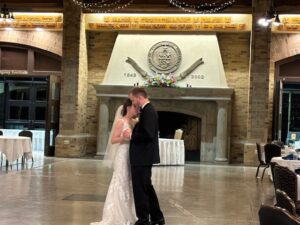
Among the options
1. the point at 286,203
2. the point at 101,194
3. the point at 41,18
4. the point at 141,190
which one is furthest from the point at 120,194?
the point at 41,18

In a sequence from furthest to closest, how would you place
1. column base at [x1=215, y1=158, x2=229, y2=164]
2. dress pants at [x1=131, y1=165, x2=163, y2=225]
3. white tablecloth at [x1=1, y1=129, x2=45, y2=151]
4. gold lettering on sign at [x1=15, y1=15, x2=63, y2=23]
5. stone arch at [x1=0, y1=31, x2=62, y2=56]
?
white tablecloth at [x1=1, y1=129, x2=45, y2=151] → stone arch at [x1=0, y1=31, x2=62, y2=56] → gold lettering on sign at [x1=15, y1=15, x2=63, y2=23] → column base at [x1=215, y1=158, x2=229, y2=164] → dress pants at [x1=131, y1=165, x2=163, y2=225]

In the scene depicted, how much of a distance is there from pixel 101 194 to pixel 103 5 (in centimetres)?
792

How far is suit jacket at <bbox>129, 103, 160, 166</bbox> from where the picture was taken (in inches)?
191

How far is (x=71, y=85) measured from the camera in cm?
1382

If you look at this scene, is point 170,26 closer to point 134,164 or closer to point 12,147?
point 12,147

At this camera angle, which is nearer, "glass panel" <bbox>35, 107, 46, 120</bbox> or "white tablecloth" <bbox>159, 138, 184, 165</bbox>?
"white tablecloth" <bbox>159, 138, 184, 165</bbox>

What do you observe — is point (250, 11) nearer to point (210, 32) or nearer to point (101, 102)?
point (210, 32)

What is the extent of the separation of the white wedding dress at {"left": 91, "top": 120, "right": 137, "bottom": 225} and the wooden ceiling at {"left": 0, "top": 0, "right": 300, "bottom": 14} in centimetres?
929

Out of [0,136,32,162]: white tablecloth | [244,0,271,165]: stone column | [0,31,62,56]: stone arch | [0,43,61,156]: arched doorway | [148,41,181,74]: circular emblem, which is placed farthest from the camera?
[0,31,62,56]: stone arch

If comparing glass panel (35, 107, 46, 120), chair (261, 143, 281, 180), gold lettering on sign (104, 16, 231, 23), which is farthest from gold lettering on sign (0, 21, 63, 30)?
chair (261, 143, 281, 180)

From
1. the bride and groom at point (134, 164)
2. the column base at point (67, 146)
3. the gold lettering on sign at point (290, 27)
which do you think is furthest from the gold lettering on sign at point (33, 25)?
the bride and groom at point (134, 164)

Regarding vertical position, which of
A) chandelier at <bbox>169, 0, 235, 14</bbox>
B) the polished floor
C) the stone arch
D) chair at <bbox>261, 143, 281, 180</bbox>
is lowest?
the polished floor

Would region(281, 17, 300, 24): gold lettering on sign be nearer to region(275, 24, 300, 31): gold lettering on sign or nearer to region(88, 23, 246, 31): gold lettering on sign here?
region(275, 24, 300, 31): gold lettering on sign

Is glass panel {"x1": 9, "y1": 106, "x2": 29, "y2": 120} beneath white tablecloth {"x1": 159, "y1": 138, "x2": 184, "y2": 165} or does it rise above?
above
